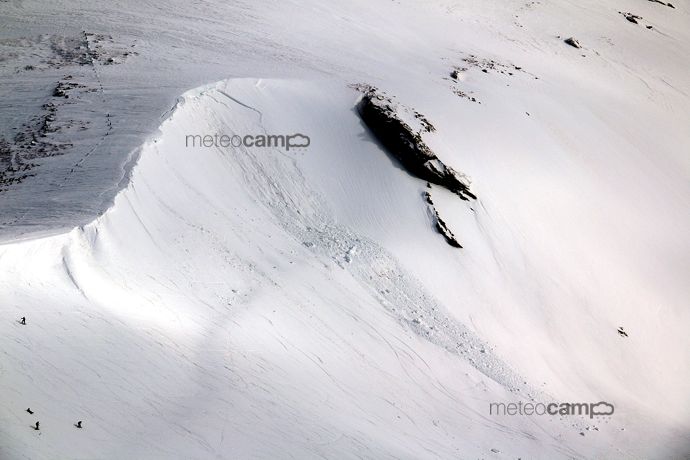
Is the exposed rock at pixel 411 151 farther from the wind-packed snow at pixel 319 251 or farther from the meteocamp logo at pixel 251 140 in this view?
the meteocamp logo at pixel 251 140

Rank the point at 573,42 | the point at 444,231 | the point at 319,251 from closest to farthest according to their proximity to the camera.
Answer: the point at 319,251 → the point at 444,231 → the point at 573,42

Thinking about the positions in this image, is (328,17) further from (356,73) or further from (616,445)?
(616,445)

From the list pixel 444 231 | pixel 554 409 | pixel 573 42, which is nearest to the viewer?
pixel 554 409

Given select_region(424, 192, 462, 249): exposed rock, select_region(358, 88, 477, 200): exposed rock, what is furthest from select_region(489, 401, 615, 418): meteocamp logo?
select_region(358, 88, 477, 200): exposed rock

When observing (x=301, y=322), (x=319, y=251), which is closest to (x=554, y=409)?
(x=301, y=322)

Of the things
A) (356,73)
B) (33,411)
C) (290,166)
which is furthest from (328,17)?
(33,411)

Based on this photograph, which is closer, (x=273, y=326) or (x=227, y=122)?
(x=273, y=326)

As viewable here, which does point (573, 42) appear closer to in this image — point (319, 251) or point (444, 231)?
point (444, 231)
